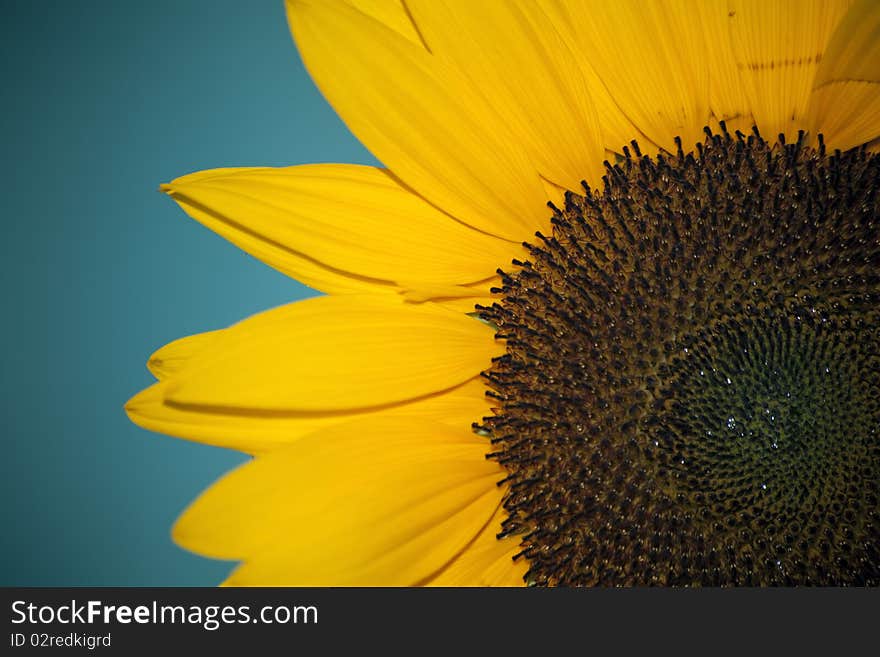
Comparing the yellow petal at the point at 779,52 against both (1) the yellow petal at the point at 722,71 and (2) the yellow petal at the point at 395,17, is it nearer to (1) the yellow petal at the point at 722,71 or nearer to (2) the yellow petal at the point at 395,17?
(1) the yellow petal at the point at 722,71

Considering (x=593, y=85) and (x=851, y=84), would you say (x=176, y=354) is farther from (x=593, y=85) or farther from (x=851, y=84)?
(x=851, y=84)

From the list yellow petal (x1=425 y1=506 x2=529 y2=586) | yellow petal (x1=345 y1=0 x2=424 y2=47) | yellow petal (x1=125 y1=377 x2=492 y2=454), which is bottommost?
yellow petal (x1=425 y1=506 x2=529 y2=586)

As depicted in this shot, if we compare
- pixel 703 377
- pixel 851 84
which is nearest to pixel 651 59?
pixel 851 84

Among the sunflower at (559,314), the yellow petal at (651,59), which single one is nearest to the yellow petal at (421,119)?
the sunflower at (559,314)

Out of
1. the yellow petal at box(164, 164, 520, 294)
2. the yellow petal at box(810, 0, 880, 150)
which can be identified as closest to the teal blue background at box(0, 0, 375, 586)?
the yellow petal at box(164, 164, 520, 294)

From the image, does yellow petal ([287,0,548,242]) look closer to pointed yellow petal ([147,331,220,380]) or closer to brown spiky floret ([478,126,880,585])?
brown spiky floret ([478,126,880,585])

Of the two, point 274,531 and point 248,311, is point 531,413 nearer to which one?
point 274,531
